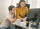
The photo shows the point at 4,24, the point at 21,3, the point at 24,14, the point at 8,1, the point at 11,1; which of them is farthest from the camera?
the point at 11,1

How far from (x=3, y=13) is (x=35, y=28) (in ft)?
7.09

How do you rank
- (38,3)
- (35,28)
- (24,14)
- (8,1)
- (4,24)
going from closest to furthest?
(35,28) → (4,24) → (24,14) → (38,3) → (8,1)

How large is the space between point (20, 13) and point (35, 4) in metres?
1.24

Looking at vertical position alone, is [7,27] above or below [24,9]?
below

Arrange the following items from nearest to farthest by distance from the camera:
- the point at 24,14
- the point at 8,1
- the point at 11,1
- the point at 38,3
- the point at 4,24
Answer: the point at 4,24, the point at 24,14, the point at 38,3, the point at 8,1, the point at 11,1

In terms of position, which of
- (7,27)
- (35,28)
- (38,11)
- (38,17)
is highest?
(38,11)

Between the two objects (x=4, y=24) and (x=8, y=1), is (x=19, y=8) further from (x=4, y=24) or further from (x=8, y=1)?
(x=8, y=1)

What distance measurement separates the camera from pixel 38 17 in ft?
3.98

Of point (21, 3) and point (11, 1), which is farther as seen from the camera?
point (11, 1)

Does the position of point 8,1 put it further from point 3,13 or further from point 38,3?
point 38,3

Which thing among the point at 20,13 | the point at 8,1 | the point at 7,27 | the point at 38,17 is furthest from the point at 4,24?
the point at 8,1

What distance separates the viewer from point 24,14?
2.12 m

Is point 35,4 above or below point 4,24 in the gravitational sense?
above

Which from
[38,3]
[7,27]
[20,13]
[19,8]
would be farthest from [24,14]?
[38,3]
